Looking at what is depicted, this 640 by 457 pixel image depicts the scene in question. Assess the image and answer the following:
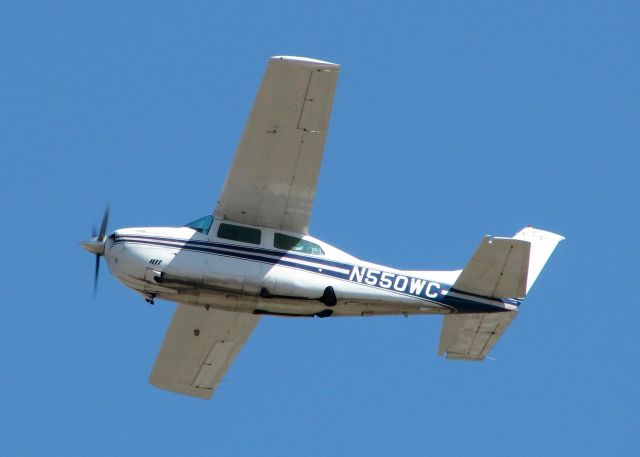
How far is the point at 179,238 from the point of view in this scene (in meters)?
23.4

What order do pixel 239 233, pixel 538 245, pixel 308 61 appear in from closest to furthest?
pixel 308 61
pixel 239 233
pixel 538 245

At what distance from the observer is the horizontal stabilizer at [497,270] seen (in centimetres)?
2283

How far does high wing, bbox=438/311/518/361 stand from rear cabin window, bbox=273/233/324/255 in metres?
2.75

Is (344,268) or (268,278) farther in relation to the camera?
(344,268)

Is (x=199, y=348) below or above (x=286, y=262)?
below

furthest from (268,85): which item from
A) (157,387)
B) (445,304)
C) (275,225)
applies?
(157,387)

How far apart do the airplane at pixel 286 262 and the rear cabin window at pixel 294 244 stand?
18 millimetres

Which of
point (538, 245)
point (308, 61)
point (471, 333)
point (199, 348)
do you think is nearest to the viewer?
point (308, 61)

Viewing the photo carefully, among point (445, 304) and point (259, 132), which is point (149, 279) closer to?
point (259, 132)

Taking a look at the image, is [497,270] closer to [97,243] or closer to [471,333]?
[471,333]

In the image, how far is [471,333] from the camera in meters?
24.1

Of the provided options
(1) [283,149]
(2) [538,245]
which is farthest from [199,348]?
(2) [538,245]

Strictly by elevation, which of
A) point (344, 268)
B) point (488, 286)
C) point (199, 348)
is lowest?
point (199, 348)

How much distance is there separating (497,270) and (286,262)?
3.73m
